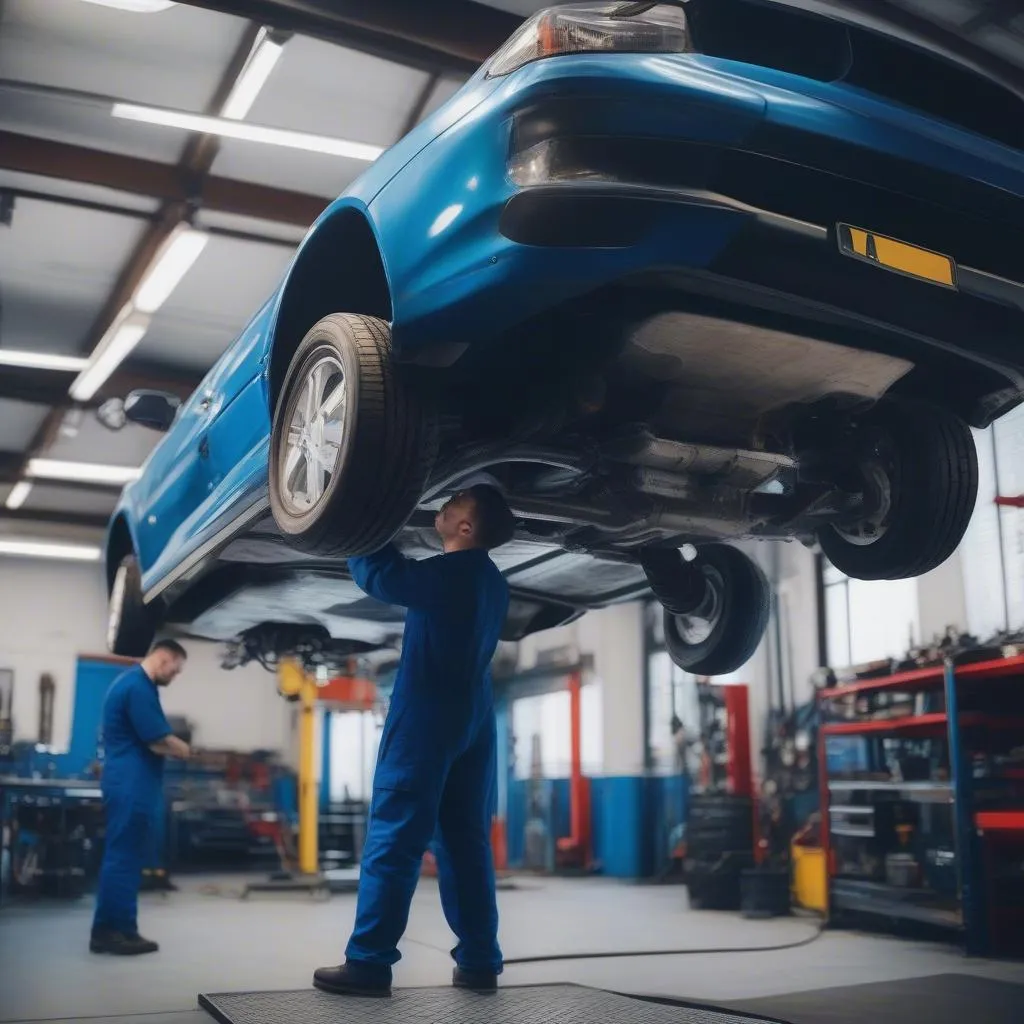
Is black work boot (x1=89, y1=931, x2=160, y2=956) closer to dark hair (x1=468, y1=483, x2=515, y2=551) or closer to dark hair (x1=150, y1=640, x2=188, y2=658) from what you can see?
dark hair (x1=150, y1=640, x2=188, y2=658)

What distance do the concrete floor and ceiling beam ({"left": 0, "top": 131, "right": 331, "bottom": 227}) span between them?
4.05 m

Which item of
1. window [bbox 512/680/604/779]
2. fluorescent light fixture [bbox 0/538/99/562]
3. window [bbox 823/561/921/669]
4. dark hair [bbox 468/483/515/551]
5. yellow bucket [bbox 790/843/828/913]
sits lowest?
yellow bucket [bbox 790/843/828/913]

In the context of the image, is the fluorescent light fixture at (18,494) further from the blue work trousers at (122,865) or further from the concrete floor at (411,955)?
the blue work trousers at (122,865)

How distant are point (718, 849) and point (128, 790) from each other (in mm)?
4233

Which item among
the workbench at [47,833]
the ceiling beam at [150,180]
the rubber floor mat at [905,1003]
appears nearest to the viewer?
the rubber floor mat at [905,1003]

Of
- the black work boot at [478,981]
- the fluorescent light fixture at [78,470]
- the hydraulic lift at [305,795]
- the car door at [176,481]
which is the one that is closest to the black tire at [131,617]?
the car door at [176,481]

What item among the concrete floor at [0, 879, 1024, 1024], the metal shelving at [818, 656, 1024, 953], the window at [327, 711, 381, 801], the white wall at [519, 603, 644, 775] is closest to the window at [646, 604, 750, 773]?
the white wall at [519, 603, 644, 775]

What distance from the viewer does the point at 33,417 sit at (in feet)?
35.0

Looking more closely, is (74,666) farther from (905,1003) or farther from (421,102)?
(905,1003)

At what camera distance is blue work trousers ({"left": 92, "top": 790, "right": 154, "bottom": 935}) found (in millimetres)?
4441

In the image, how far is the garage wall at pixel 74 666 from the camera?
14258mm

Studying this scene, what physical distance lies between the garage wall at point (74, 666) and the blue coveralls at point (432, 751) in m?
11.7

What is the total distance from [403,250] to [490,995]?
214cm

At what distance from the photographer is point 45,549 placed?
14195 millimetres
